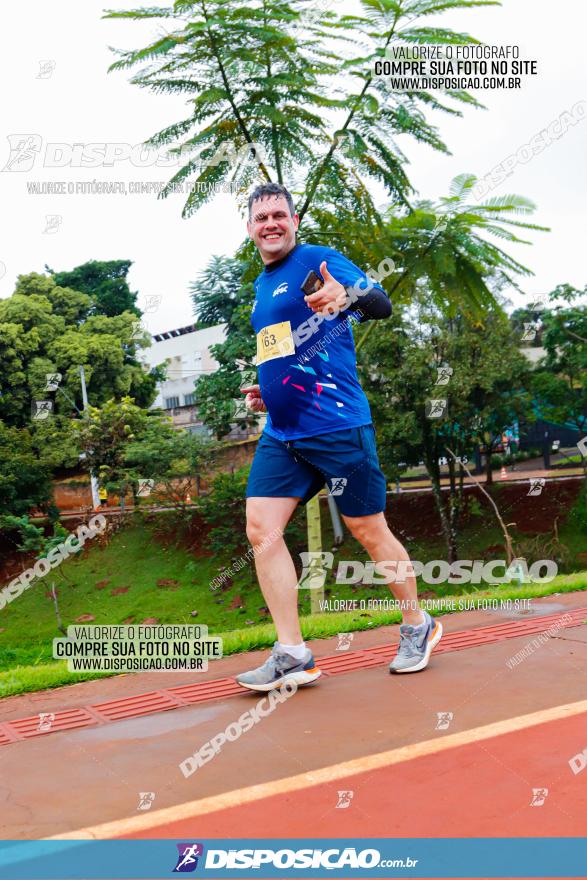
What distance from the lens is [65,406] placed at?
30.7 meters

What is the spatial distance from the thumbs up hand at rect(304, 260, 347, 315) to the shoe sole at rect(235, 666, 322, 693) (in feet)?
4.84

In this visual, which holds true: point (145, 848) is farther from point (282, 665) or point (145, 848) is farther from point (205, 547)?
point (205, 547)

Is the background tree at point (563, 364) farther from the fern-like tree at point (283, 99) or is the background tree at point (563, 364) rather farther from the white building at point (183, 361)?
the white building at point (183, 361)

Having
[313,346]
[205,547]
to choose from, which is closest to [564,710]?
[313,346]

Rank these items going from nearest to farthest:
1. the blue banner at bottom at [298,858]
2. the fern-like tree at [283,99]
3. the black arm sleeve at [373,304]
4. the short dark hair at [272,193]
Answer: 1. the blue banner at bottom at [298,858]
2. the black arm sleeve at [373,304]
3. the short dark hair at [272,193]
4. the fern-like tree at [283,99]

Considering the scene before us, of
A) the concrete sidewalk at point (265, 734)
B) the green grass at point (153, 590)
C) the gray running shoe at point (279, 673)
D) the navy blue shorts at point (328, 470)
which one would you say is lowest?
the green grass at point (153, 590)

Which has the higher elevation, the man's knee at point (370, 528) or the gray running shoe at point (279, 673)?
the man's knee at point (370, 528)

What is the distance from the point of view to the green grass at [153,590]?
2164 centimetres

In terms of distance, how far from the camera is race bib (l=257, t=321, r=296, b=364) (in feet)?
12.3

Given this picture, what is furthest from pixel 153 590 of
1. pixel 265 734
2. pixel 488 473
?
pixel 265 734

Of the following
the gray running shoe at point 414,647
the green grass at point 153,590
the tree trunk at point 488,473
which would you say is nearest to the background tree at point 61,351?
the green grass at point 153,590

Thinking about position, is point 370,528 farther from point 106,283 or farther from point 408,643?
point 106,283

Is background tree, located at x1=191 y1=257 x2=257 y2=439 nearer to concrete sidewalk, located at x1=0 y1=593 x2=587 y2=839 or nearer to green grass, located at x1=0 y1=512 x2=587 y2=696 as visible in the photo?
green grass, located at x1=0 y1=512 x2=587 y2=696

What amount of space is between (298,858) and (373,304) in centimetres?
229
